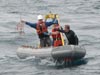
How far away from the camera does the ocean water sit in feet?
94.3

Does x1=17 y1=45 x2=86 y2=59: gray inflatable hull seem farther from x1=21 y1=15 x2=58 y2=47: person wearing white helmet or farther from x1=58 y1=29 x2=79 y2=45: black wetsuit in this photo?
x1=21 y1=15 x2=58 y2=47: person wearing white helmet

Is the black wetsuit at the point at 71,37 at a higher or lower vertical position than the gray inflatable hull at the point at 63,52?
higher

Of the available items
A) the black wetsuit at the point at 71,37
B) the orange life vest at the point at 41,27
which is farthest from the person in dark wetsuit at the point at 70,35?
the orange life vest at the point at 41,27

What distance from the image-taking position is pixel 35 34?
41.3 metres

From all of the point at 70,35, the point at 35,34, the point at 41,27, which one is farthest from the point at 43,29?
the point at 35,34

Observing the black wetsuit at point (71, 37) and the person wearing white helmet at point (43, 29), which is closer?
the black wetsuit at point (71, 37)

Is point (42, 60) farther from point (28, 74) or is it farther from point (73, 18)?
point (73, 18)

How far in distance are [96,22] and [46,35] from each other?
17066mm

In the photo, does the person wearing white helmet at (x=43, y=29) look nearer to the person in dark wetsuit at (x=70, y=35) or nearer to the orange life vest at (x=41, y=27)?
the orange life vest at (x=41, y=27)

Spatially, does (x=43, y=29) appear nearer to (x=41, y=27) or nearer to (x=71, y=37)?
(x=41, y=27)

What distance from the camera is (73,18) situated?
50219mm

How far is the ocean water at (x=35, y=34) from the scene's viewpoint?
28.8 meters

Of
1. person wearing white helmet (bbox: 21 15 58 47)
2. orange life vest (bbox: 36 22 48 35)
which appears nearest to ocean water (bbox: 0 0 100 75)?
person wearing white helmet (bbox: 21 15 58 47)

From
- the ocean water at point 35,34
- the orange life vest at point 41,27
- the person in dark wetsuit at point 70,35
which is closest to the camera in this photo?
the ocean water at point 35,34
